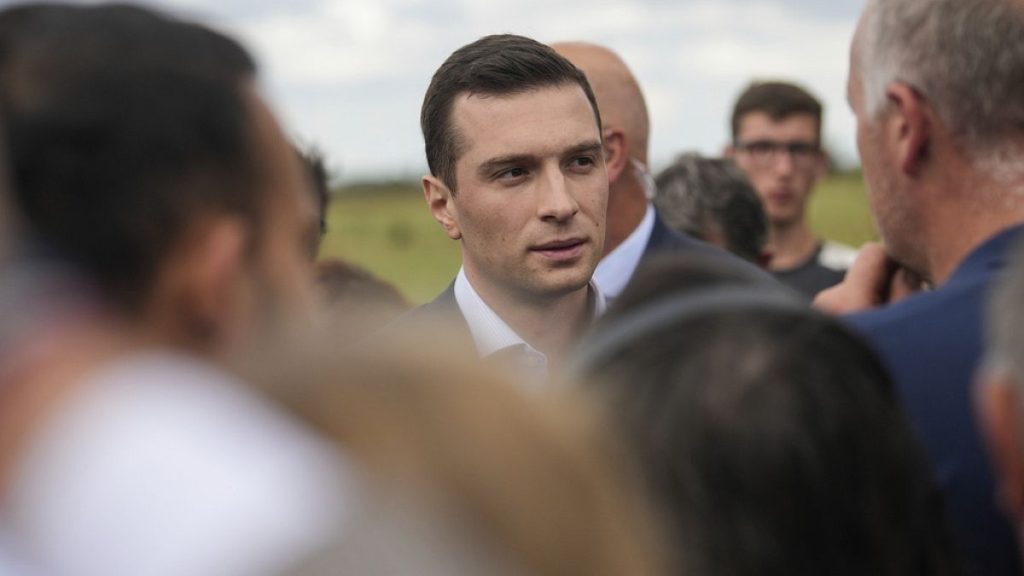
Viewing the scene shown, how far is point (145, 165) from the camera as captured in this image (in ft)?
3.98

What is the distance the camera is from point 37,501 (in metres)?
1.03

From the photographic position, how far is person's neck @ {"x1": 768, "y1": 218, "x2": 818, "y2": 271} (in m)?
7.32

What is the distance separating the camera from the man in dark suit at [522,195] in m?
3.93

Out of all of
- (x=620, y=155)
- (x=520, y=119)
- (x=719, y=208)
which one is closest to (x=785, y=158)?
(x=719, y=208)

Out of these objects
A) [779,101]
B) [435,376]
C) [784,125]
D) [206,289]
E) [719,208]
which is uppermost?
[779,101]

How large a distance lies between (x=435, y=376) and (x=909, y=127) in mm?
1728

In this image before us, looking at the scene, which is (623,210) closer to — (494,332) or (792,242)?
(494,332)

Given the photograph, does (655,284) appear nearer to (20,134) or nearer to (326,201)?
(20,134)

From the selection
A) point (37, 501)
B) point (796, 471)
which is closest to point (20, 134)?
point (37, 501)

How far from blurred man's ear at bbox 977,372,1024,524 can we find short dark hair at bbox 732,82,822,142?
6.06 m

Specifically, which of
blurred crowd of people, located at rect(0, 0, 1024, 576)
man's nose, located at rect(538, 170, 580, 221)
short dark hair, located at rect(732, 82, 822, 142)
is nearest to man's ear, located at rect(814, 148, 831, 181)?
short dark hair, located at rect(732, 82, 822, 142)

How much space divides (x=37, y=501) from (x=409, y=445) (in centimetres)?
29

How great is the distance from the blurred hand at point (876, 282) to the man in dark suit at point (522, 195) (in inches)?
35.0

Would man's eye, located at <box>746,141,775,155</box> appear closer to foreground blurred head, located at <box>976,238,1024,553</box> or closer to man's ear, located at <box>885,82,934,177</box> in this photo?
man's ear, located at <box>885,82,934,177</box>
